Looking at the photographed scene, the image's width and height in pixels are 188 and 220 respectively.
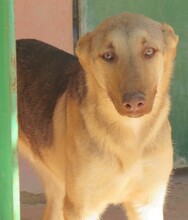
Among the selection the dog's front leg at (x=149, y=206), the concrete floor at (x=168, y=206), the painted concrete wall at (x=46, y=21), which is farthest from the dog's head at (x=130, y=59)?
the concrete floor at (x=168, y=206)

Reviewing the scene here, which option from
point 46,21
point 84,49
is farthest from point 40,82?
point 46,21

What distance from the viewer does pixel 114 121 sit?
3.84 meters

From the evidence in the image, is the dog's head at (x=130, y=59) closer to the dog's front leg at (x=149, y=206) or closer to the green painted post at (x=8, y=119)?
the dog's front leg at (x=149, y=206)

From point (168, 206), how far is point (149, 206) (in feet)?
4.74

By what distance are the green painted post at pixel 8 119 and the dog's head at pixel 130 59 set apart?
78cm

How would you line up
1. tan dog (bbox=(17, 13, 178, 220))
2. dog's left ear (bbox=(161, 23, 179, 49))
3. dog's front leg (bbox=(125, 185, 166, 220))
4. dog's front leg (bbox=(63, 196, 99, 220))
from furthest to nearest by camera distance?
dog's front leg (bbox=(125, 185, 166, 220)) < dog's front leg (bbox=(63, 196, 99, 220)) < dog's left ear (bbox=(161, 23, 179, 49)) < tan dog (bbox=(17, 13, 178, 220))

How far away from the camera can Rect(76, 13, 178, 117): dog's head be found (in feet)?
10.8

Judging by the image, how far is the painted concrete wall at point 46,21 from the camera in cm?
525

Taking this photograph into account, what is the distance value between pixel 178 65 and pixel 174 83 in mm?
171

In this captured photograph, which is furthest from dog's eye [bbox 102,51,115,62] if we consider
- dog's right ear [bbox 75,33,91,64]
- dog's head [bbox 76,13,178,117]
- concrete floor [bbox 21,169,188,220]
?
concrete floor [bbox 21,169,188,220]

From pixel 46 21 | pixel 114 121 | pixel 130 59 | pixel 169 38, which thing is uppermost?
pixel 46 21

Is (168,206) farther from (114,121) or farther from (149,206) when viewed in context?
(114,121)

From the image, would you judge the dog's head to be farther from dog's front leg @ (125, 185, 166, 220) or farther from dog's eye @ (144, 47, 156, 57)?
dog's front leg @ (125, 185, 166, 220)

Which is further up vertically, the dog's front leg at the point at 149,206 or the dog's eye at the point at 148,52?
the dog's eye at the point at 148,52
